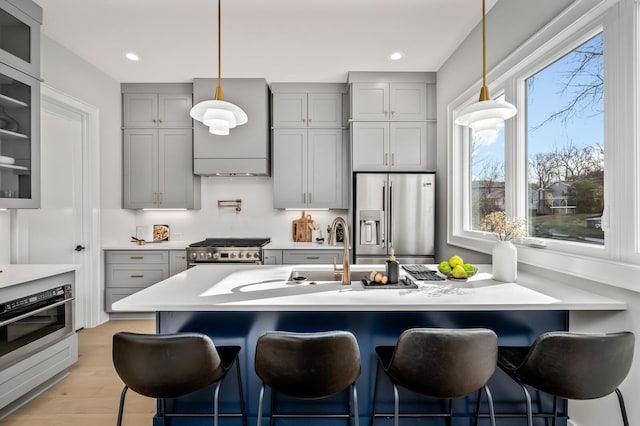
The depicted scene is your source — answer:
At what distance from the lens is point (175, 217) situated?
14.0ft

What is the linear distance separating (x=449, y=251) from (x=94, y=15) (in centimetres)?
384

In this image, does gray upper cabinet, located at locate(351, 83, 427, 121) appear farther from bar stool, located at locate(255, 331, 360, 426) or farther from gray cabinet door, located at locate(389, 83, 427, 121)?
bar stool, located at locate(255, 331, 360, 426)

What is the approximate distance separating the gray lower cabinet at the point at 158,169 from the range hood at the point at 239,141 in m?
0.22

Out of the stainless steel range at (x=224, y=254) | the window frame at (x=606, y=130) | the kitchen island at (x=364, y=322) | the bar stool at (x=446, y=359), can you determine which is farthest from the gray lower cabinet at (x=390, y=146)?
the bar stool at (x=446, y=359)

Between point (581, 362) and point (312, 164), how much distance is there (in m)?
3.14

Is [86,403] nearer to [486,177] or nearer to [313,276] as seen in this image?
[313,276]

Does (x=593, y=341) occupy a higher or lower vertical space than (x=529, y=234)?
lower

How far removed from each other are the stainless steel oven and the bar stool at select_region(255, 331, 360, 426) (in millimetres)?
1786

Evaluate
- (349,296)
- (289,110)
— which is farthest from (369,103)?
(349,296)

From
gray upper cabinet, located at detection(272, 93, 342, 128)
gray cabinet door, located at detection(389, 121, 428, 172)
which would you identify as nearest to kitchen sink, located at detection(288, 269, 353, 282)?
gray cabinet door, located at detection(389, 121, 428, 172)

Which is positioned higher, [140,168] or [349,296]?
[140,168]

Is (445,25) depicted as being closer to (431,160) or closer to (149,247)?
(431,160)

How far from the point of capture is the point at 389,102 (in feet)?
12.2

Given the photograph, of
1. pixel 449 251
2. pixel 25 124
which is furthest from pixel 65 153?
pixel 449 251
